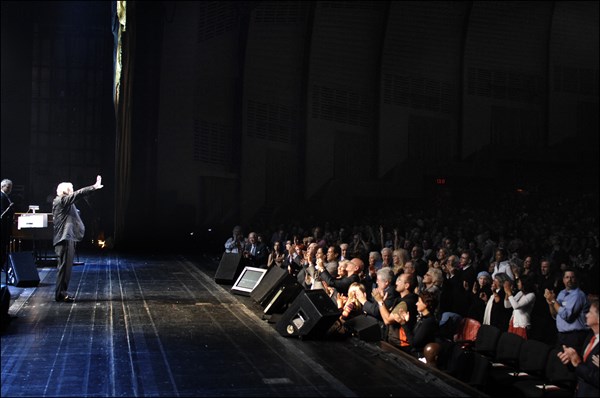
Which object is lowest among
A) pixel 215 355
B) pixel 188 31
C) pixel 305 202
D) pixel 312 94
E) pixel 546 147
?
pixel 215 355

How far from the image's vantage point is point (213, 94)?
64.3 feet

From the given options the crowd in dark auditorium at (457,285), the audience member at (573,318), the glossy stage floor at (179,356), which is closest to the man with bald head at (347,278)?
the crowd in dark auditorium at (457,285)

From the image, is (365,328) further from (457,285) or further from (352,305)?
(457,285)

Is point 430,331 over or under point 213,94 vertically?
under

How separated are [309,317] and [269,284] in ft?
6.28

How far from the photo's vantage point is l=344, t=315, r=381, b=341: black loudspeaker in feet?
20.2

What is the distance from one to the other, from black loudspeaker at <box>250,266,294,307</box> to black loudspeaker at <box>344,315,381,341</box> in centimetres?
139

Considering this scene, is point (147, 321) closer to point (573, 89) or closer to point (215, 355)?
point (215, 355)

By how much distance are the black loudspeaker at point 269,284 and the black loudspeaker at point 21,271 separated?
3188mm

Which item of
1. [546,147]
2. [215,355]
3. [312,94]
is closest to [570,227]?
[546,147]

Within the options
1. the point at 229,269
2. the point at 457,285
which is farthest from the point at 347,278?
the point at 229,269

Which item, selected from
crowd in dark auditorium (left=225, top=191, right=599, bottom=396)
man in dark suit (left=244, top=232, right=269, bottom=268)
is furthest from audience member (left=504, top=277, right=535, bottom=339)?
man in dark suit (left=244, top=232, right=269, bottom=268)

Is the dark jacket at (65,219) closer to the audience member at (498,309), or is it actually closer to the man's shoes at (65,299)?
the man's shoes at (65,299)

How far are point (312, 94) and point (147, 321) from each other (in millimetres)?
14280
